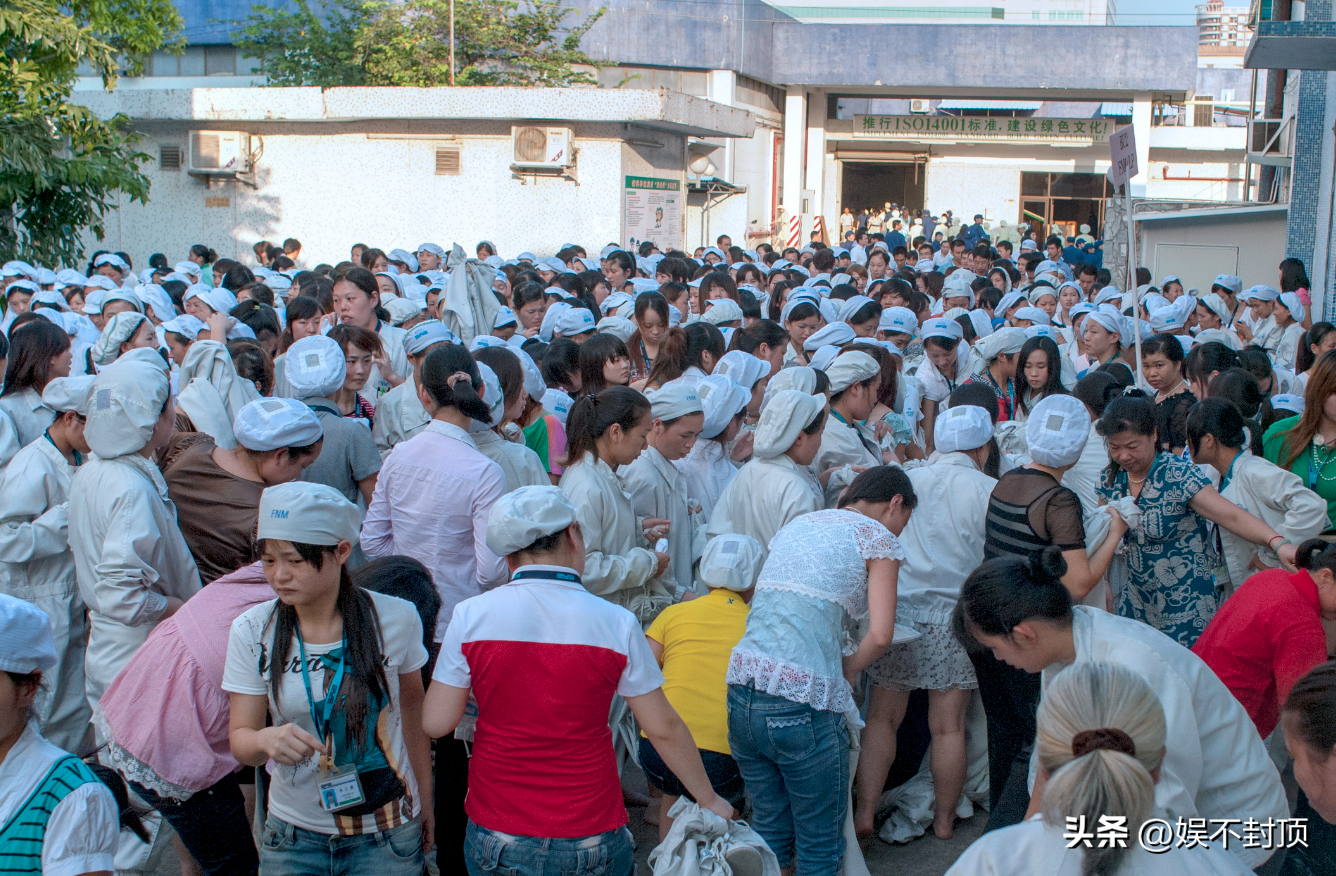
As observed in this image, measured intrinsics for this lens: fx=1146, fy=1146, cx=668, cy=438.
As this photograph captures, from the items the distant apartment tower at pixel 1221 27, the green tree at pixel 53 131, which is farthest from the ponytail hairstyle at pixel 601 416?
the distant apartment tower at pixel 1221 27

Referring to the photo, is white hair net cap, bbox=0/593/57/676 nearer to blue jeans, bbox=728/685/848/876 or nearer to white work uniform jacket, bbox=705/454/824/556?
blue jeans, bbox=728/685/848/876

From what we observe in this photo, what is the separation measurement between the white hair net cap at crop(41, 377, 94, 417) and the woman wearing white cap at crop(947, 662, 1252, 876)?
3.59 m

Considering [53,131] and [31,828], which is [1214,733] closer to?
[31,828]

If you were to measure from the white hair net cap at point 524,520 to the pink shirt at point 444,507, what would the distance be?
106cm

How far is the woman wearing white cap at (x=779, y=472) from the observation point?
435 cm

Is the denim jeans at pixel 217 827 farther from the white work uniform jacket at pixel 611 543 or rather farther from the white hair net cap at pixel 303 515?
the white work uniform jacket at pixel 611 543

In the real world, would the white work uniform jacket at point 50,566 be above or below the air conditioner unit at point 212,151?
below

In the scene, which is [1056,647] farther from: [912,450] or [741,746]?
[912,450]

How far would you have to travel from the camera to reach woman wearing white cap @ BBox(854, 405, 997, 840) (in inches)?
175

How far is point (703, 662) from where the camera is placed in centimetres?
373

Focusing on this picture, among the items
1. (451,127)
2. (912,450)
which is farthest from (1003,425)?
(451,127)

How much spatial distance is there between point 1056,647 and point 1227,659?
847mm

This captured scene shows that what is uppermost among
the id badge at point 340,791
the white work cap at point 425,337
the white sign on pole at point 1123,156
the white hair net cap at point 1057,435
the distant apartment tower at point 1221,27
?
the distant apartment tower at point 1221,27

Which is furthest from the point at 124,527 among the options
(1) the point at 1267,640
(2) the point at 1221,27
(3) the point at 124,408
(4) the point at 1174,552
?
(2) the point at 1221,27
